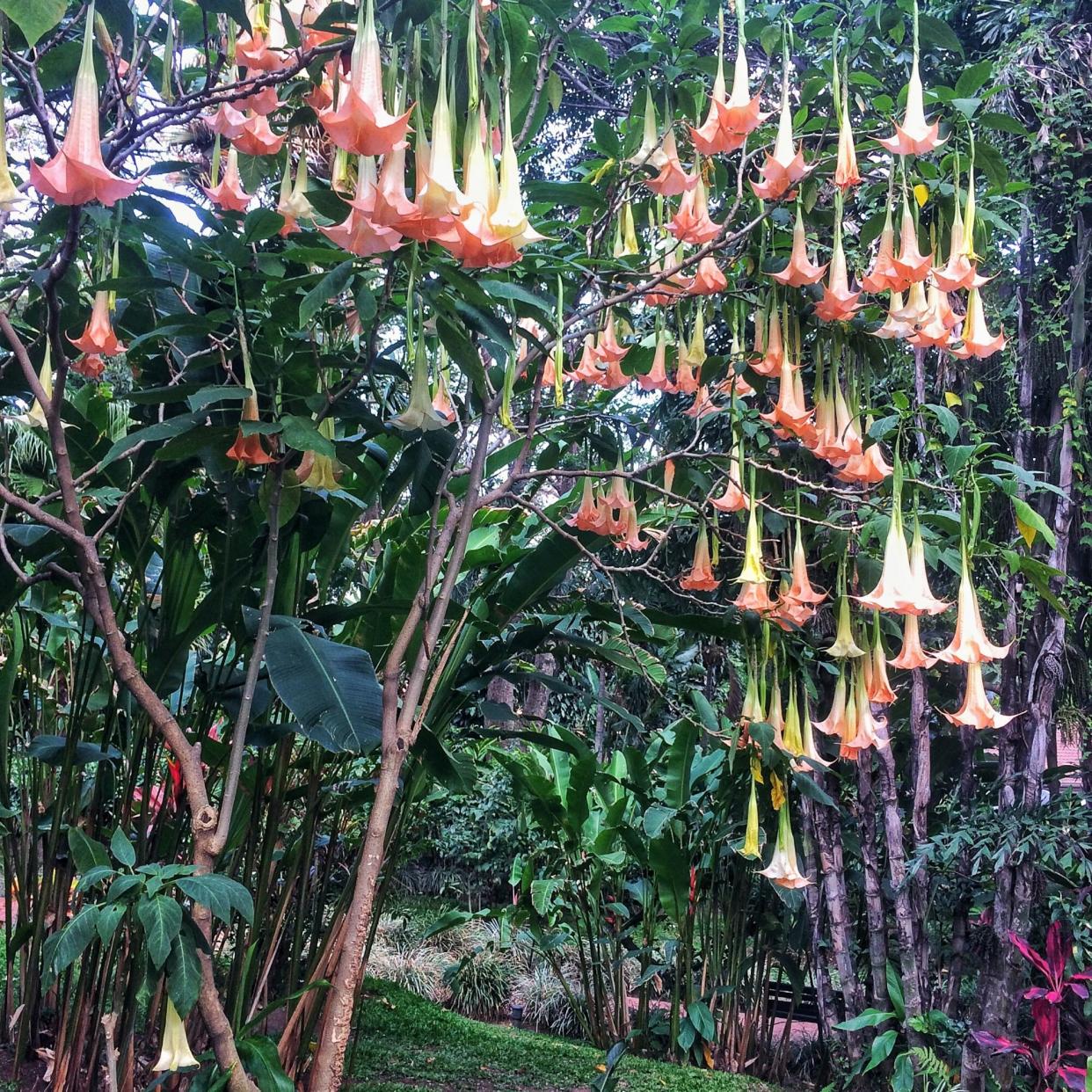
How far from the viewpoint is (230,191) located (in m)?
1.50

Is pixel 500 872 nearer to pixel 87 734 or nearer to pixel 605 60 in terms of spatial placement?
pixel 87 734

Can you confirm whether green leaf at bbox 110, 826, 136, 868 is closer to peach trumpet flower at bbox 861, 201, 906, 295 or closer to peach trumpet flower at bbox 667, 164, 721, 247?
peach trumpet flower at bbox 667, 164, 721, 247

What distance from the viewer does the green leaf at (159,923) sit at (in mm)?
1139

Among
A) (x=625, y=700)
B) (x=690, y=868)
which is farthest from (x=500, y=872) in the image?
(x=690, y=868)

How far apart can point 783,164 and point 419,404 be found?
2.16ft

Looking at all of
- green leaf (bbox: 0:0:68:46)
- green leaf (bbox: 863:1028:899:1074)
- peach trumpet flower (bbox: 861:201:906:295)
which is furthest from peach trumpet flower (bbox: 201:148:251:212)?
green leaf (bbox: 863:1028:899:1074)

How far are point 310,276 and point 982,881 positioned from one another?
2322 millimetres

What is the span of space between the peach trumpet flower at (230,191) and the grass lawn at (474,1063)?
1.75 m

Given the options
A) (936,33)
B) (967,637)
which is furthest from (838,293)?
(967,637)

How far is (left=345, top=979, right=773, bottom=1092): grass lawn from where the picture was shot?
248 cm

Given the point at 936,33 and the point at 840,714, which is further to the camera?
the point at 840,714

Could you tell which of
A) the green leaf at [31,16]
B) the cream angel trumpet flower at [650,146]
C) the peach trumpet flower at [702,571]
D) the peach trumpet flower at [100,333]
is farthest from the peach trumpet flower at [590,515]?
the green leaf at [31,16]

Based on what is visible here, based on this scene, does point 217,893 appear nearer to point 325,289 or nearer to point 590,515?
point 325,289

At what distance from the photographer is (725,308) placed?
6.79 ft
